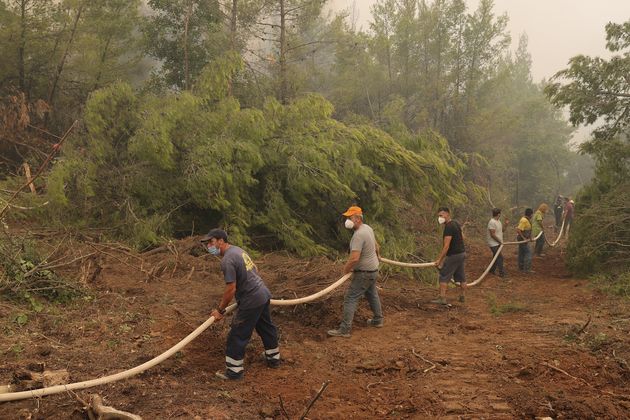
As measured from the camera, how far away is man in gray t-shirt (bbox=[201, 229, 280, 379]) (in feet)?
15.8

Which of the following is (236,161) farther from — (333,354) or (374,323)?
(333,354)

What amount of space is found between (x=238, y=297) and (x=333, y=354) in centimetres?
137

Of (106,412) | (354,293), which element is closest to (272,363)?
(354,293)

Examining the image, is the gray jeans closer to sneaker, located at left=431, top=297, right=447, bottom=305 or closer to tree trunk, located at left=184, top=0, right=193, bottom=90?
sneaker, located at left=431, top=297, right=447, bottom=305

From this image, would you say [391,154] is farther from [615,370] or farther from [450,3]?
[450,3]

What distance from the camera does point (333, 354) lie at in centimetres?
564

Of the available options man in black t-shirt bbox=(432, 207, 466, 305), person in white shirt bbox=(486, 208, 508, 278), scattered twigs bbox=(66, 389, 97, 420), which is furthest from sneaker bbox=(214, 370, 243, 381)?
person in white shirt bbox=(486, 208, 508, 278)

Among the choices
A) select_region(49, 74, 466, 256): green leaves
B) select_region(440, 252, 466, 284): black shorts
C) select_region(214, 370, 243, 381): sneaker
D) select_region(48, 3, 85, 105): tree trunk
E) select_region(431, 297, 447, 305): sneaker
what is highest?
select_region(48, 3, 85, 105): tree trunk

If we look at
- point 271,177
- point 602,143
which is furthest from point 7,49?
point 602,143

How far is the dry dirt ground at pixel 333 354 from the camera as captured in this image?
4.23 metres

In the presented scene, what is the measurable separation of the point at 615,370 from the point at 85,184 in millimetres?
9496

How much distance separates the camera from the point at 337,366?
5.29 m

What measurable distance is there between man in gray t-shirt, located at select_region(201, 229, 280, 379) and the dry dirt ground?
22cm

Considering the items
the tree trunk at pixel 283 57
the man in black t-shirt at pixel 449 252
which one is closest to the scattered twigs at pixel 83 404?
the man in black t-shirt at pixel 449 252
